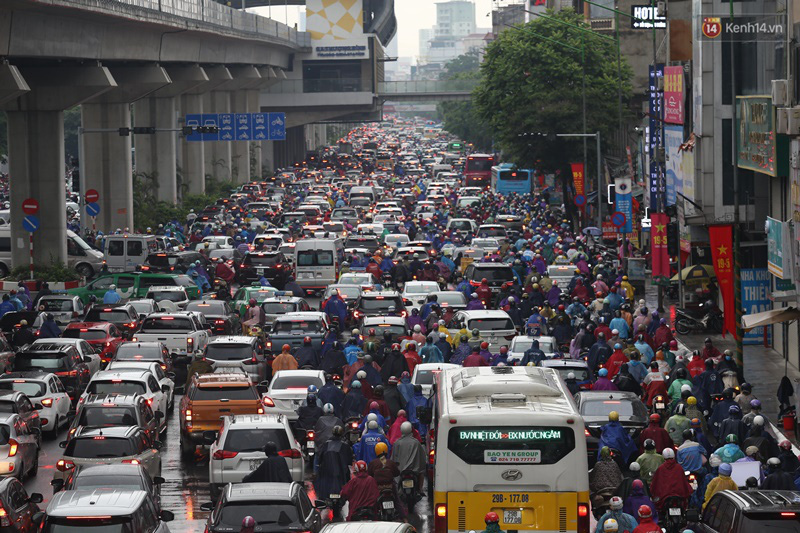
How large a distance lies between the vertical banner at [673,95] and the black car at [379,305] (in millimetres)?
9510

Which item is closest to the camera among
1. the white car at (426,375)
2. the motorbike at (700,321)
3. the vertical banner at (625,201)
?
the white car at (426,375)

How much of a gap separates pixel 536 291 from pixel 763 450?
57.2 feet

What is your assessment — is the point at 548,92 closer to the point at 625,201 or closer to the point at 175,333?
the point at 625,201

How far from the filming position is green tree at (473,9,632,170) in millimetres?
71000

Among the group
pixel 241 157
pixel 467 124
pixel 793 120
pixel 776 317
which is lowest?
pixel 776 317

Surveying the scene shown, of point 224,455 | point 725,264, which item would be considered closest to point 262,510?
point 224,455

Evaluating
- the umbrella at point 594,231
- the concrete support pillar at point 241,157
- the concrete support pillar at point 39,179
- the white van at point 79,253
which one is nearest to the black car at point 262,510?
the concrete support pillar at point 39,179

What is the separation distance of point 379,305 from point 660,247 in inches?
345

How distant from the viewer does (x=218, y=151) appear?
10194cm

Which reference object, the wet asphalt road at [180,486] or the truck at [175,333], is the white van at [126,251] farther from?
the wet asphalt road at [180,486]

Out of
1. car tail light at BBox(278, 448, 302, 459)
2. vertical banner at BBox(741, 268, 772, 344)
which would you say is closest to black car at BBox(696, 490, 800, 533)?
car tail light at BBox(278, 448, 302, 459)

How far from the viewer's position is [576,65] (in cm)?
7212

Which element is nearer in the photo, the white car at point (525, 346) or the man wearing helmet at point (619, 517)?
the man wearing helmet at point (619, 517)

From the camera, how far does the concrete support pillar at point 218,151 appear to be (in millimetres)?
100650
